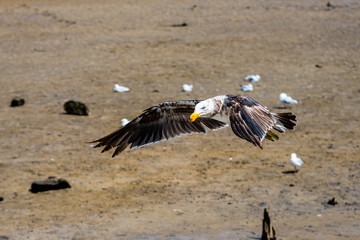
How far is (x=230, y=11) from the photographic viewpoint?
2739 centimetres

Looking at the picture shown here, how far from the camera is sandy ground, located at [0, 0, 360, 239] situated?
41.2ft

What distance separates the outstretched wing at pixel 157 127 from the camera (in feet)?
30.0

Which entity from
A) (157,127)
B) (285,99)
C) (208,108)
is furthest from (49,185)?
(285,99)

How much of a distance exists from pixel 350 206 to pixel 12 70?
484 inches

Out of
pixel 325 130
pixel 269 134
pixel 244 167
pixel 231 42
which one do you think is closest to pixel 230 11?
pixel 231 42

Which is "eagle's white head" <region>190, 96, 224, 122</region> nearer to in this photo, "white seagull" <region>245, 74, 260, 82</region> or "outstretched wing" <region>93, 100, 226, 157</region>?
Result: "outstretched wing" <region>93, 100, 226, 157</region>

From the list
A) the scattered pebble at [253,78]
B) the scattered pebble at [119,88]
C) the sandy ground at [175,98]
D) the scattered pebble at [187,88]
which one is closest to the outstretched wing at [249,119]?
the sandy ground at [175,98]

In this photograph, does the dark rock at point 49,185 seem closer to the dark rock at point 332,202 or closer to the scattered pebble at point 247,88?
the dark rock at point 332,202

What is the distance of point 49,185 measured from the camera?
13.5m

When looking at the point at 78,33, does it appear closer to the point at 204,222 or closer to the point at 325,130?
the point at 325,130

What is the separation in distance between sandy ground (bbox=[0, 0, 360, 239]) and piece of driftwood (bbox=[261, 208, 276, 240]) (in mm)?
448

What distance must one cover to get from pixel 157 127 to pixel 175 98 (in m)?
9.03

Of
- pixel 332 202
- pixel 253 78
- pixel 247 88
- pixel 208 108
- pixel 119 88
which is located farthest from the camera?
pixel 253 78

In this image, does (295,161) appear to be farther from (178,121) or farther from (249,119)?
(249,119)
